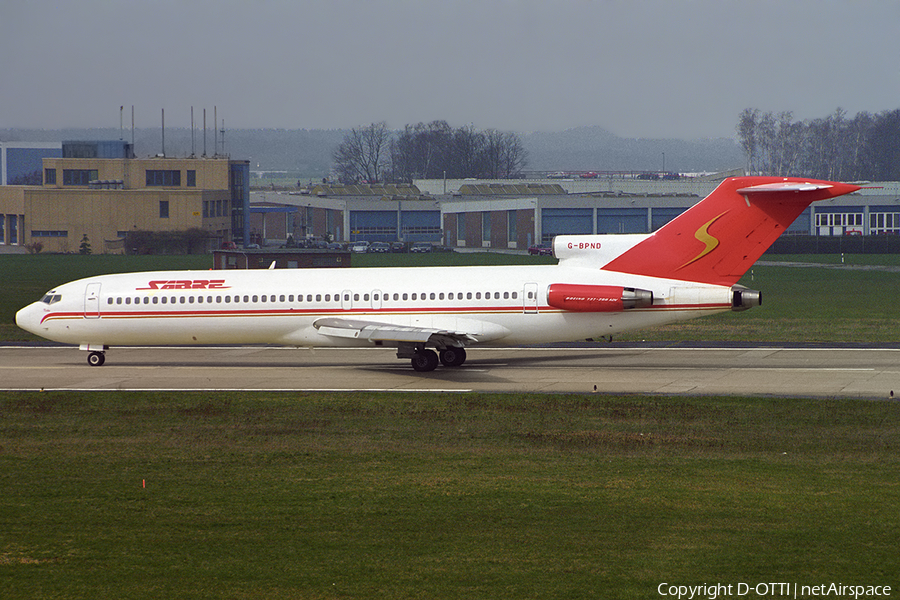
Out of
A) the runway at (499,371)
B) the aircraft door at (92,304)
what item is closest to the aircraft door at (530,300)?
the runway at (499,371)

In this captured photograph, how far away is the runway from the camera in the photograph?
28.8 metres

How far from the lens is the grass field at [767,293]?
136 ft

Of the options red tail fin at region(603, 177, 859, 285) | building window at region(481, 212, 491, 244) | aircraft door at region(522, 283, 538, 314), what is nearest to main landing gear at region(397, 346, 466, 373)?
aircraft door at region(522, 283, 538, 314)

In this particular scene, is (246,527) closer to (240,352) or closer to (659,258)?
(659,258)

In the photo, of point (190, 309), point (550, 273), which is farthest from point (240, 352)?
point (550, 273)

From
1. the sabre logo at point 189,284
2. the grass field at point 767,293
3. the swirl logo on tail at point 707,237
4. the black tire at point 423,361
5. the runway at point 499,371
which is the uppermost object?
the swirl logo on tail at point 707,237

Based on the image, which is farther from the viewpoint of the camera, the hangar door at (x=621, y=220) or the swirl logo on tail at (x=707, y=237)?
the hangar door at (x=621, y=220)

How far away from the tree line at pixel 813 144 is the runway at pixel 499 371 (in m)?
153

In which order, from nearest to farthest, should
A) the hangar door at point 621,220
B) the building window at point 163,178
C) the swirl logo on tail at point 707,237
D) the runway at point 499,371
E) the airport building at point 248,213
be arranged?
the runway at point 499,371 < the swirl logo on tail at point 707,237 < the airport building at point 248,213 < the hangar door at point 621,220 < the building window at point 163,178

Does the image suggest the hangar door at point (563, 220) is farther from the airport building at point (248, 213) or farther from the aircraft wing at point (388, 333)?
the aircraft wing at point (388, 333)

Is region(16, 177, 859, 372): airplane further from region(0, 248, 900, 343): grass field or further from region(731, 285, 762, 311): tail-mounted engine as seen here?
region(0, 248, 900, 343): grass field

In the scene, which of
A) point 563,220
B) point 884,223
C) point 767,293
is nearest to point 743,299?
point 767,293

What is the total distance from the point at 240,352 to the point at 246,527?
23907 mm

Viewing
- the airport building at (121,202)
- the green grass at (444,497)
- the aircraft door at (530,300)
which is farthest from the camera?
the airport building at (121,202)
